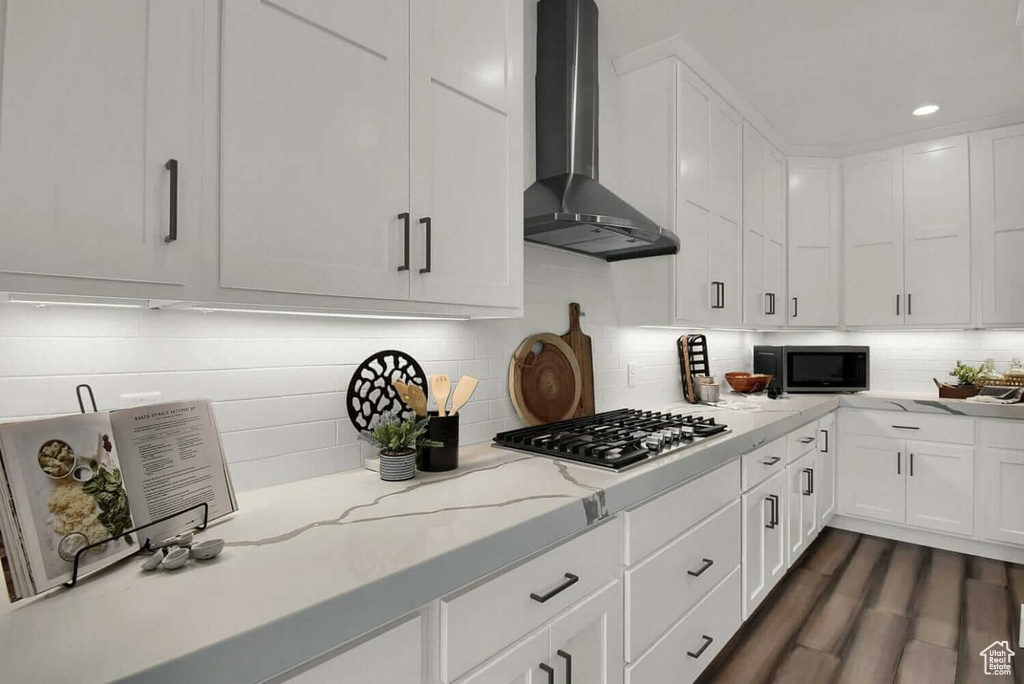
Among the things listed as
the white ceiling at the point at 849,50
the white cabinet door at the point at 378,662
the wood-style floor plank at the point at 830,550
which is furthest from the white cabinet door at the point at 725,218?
the white cabinet door at the point at 378,662

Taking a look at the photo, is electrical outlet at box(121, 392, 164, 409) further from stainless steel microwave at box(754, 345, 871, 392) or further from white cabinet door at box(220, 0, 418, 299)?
stainless steel microwave at box(754, 345, 871, 392)

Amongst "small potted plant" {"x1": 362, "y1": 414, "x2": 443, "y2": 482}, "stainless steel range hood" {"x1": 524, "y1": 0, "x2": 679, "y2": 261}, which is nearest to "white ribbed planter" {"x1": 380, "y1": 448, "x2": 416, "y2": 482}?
"small potted plant" {"x1": 362, "y1": 414, "x2": 443, "y2": 482}

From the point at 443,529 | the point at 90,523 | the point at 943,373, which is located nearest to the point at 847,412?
the point at 943,373

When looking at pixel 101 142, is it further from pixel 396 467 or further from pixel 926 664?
pixel 926 664

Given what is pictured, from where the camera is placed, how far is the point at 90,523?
2.84ft

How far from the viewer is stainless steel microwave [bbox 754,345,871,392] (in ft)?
12.0

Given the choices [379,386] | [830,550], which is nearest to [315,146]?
[379,386]

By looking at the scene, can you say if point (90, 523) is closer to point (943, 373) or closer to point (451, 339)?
point (451, 339)

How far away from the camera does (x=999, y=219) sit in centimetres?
340

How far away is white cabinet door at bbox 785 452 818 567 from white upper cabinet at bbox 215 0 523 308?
1.90m

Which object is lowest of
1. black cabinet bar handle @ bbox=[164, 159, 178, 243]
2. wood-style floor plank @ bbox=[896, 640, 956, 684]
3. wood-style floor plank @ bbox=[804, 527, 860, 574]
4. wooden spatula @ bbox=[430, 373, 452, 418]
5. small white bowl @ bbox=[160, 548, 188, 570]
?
wood-style floor plank @ bbox=[896, 640, 956, 684]

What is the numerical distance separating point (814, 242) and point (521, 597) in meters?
3.78

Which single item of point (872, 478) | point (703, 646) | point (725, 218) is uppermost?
point (725, 218)

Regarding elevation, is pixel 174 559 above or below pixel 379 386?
below
